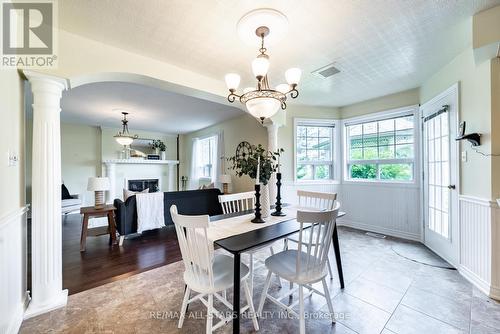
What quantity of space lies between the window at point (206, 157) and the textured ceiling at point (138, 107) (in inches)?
22.9

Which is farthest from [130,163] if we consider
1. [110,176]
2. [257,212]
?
[257,212]

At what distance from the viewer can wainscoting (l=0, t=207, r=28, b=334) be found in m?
1.38

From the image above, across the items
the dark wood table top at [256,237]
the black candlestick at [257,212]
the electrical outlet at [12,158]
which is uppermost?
the electrical outlet at [12,158]

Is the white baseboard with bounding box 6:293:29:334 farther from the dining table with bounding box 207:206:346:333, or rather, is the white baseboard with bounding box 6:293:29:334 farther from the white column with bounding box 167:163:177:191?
the white column with bounding box 167:163:177:191

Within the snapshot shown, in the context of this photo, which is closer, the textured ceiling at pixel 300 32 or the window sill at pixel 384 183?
the textured ceiling at pixel 300 32

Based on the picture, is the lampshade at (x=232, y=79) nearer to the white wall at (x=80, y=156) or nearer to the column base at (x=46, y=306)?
the column base at (x=46, y=306)

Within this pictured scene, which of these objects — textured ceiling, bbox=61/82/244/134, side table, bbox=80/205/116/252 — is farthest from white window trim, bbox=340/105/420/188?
side table, bbox=80/205/116/252

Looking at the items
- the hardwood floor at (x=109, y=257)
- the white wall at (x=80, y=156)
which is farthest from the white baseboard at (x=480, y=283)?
the white wall at (x=80, y=156)

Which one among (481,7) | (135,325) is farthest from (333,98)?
(135,325)

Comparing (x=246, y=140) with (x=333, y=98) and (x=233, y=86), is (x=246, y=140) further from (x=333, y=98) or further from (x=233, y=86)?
(x=233, y=86)

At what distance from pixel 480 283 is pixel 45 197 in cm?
413

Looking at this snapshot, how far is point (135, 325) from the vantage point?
163 centimetres

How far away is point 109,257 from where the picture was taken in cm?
289

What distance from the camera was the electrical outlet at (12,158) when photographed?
1.51 m
